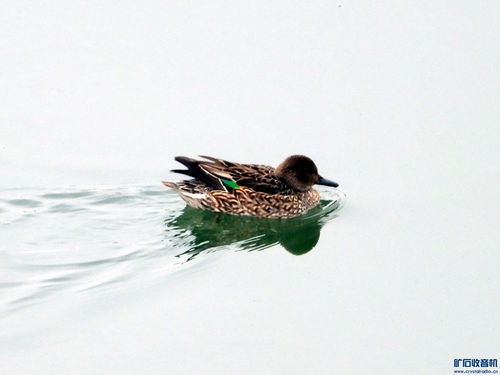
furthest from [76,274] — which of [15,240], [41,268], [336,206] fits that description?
[336,206]

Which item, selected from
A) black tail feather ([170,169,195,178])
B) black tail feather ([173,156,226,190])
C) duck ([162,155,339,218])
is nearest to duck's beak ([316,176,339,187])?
duck ([162,155,339,218])

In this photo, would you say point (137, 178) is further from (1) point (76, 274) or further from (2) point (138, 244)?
(1) point (76, 274)

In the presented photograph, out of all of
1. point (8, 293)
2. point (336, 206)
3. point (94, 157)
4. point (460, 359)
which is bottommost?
point (460, 359)

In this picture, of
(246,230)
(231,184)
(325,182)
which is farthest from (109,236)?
(325,182)

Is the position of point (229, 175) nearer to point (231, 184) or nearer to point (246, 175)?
point (231, 184)

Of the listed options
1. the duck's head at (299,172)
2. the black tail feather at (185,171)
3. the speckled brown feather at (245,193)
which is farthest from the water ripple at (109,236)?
the black tail feather at (185,171)

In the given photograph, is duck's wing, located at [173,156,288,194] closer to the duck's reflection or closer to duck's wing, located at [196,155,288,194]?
duck's wing, located at [196,155,288,194]

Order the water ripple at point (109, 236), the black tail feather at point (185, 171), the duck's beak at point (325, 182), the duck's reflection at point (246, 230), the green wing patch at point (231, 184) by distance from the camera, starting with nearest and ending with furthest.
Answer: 1. the water ripple at point (109, 236)
2. the duck's reflection at point (246, 230)
3. the black tail feather at point (185, 171)
4. the green wing patch at point (231, 184)
5. the duck's beak at point (325, 182)

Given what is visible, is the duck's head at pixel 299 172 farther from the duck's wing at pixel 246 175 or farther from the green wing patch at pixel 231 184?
Answer: the green wing patch at pixel 231 184
